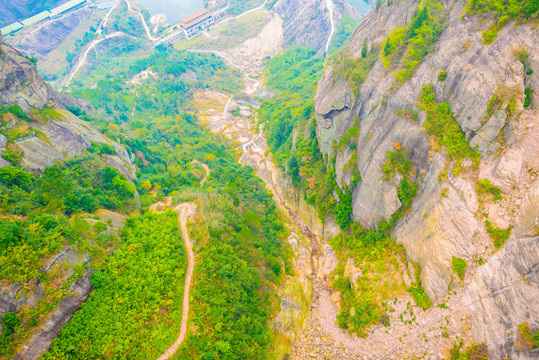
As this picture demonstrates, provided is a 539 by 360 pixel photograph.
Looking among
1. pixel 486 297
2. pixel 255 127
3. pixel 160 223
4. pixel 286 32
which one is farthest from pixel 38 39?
pixel 486 297

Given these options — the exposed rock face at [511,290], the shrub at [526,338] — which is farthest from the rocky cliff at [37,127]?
the shrub at [526,338]

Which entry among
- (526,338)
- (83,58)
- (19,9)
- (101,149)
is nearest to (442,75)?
(526,338)

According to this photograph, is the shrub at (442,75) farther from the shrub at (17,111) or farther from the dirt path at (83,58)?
the dirt path at (83,58)

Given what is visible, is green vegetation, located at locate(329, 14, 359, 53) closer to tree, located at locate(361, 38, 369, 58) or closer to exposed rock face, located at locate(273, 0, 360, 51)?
exposed rock face, located at locate(273, 0, 360, 51)

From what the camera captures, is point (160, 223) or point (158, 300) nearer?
point (158, 300)

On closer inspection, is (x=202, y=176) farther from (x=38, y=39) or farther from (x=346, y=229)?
(x=38, y=39)

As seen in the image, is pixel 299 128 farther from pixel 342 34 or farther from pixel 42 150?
pixel 342 34

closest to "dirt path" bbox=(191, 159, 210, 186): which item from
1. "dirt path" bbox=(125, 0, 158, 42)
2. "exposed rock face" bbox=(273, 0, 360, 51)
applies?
"exposed rock face" bbox=(273, 0, 360, 51)
